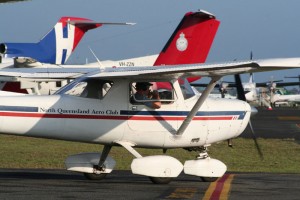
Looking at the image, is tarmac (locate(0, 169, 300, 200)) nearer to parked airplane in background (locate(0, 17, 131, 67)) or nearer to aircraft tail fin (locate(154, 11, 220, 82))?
aircraft tail fin (locate(154, 11, 220, 82))

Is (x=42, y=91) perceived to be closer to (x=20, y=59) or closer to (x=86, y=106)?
(x=20, y=59)

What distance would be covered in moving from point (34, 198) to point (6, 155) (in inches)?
472

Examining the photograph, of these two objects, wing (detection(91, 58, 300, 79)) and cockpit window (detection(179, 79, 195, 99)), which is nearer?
wing (detection(91, 58, 300, 79))

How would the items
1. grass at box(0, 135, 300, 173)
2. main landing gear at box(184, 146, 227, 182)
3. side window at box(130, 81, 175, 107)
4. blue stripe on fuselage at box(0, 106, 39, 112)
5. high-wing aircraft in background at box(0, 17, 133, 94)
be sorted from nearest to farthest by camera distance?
1. blue stripe on fuselage at box(0, 106, 39, 112)
2. side window at box(130, 81, 175, 107)
3. main landing gear at box(184, 146, 227, 182)
4. grass at box(0, 135, 300, 173)
5. high-wing aircraft in background at box(0, 17, 133, 94)

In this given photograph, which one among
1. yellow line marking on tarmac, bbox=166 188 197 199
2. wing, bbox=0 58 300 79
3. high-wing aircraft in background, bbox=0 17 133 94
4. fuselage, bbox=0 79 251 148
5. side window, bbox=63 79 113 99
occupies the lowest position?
high-wing aircraft in background, bbox=0 17 133 94

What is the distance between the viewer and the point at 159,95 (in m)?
16.7

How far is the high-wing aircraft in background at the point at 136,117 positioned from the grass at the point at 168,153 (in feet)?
16.7

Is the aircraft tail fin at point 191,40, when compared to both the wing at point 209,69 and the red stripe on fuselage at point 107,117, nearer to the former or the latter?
the red stripe on fuselage at point 107,117

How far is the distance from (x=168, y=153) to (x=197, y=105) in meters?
10.4

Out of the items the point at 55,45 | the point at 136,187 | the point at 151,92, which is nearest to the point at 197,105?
the point at 151,92

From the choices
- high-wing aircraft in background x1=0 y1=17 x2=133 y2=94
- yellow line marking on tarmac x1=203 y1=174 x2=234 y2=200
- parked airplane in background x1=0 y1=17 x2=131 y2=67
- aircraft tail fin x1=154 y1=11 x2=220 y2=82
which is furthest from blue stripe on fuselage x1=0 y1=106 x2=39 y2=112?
parked airplane in background x1=0 y1=17 x2=131 y2=67

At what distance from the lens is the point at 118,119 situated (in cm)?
1633

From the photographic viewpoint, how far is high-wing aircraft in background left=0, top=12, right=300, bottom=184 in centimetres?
1566

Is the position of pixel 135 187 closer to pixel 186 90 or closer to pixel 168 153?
pixel 186 90
